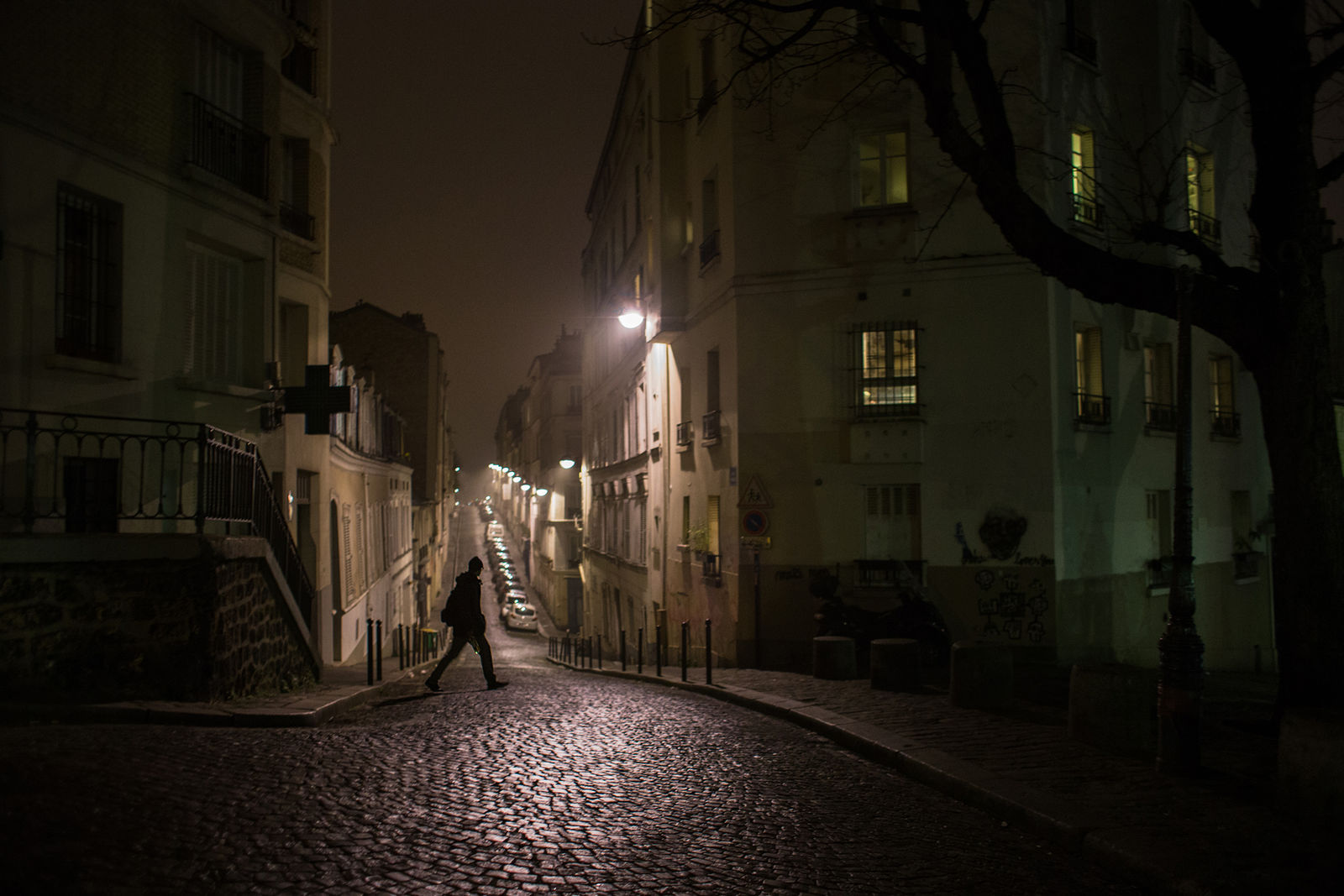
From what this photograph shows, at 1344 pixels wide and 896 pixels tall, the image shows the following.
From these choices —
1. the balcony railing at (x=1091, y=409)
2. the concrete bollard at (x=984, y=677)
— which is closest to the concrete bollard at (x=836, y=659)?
the concrete bollard at (x=984, y=677)

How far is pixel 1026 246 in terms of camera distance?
856cm

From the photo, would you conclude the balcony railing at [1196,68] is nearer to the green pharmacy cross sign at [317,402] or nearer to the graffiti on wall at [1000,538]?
the graffiti on wall at [1000,538]

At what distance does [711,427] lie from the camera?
1909cm

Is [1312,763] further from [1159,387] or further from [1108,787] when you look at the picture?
[1159,387]

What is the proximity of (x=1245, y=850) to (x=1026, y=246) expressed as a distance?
5001 millimetres

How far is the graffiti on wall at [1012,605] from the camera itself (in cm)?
1599

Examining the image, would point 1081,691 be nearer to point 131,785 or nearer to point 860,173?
point 131,785

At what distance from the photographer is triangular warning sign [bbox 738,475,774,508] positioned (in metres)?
14.8

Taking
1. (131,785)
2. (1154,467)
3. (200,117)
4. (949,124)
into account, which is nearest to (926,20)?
(949,124)

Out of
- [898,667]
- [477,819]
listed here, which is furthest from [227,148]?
[477,819]

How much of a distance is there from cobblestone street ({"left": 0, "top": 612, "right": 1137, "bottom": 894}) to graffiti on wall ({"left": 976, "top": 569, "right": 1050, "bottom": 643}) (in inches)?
317

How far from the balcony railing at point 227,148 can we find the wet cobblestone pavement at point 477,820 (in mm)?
9405

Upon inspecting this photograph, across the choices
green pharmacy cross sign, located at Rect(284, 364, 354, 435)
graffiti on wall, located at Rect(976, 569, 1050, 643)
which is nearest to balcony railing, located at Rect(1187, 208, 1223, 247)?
graffiti on wall, located at Rect(976, 569, 1050, 643)

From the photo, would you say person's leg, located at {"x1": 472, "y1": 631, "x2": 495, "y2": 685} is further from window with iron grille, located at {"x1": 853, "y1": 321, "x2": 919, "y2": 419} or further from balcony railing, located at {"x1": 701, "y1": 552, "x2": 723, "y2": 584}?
window with iron grille, located at {"x1": 853, "y1": 321, "x2": 919, "y2": 419}
